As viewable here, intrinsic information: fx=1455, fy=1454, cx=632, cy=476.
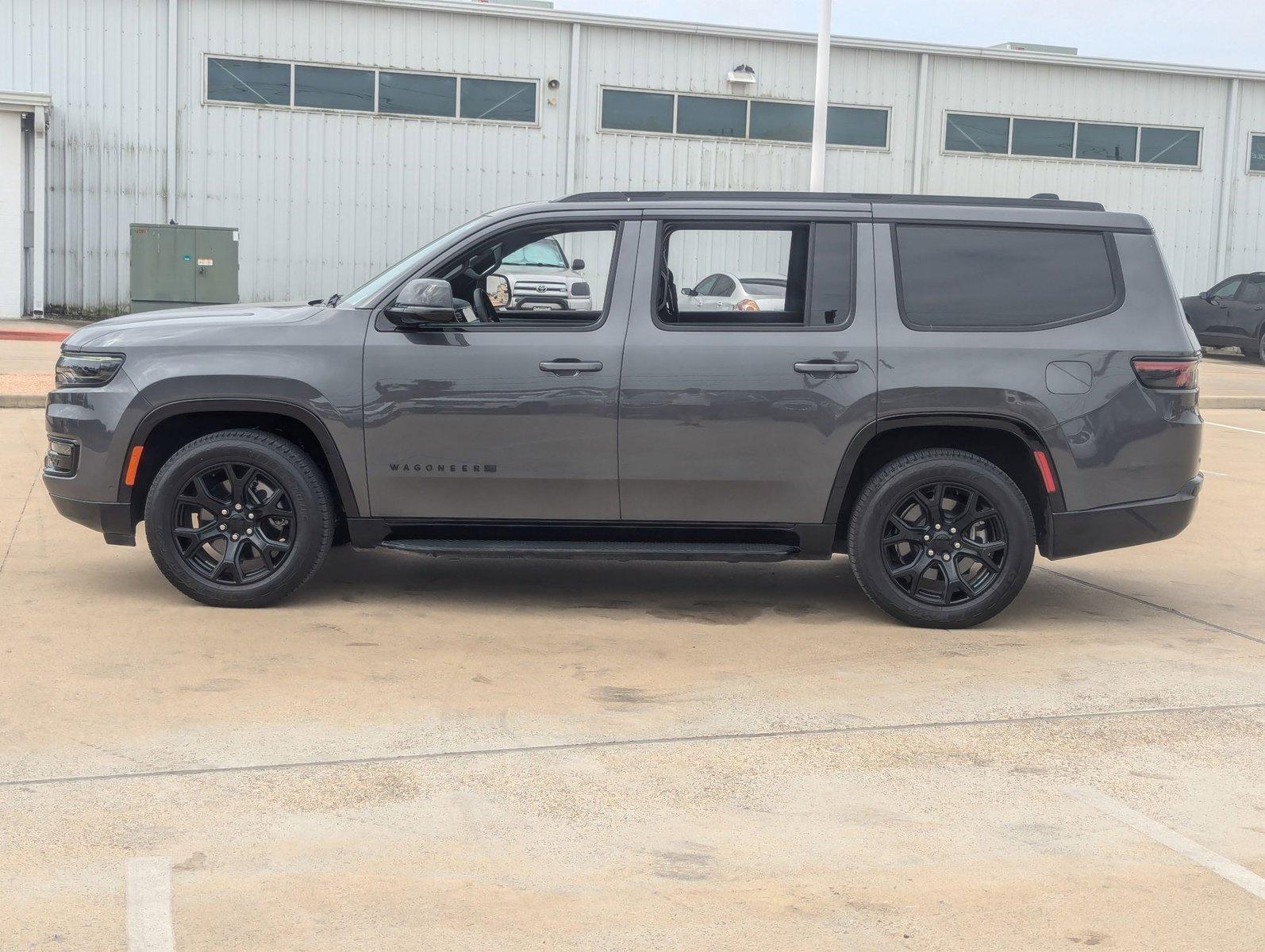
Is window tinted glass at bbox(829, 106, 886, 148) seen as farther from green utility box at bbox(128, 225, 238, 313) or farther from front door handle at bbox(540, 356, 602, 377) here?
front door handle at bbox(540, 356, 602, 377)

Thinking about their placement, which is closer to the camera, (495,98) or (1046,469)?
(1046,469)

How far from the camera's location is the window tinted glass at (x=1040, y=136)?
2958cm

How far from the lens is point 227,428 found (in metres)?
6.77

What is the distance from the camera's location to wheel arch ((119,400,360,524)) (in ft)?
21.6

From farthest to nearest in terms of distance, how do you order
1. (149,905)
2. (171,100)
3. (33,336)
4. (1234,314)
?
(1234,314)
(171,100)
(33,336)
(149,905)

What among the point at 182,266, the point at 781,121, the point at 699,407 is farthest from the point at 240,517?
the point at 781,121

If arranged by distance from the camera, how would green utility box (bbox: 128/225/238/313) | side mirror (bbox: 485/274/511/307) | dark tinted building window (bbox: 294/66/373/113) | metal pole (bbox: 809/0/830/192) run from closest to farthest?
side mirror (bbox: 485/274/511/307) < metal pole (bbox: 809/0/830/192) < green utility box (bbox: 128/225/238/313) < dark tinted building window (bbox: 294/66/373/113)

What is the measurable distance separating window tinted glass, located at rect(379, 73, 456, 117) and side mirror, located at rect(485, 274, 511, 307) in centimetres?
2062

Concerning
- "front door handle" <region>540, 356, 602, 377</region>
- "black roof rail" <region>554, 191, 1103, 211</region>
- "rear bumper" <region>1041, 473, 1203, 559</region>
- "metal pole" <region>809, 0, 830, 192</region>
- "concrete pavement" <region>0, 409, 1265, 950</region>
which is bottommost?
"concrete pavement" <region>0, 409, 1265, 950</region>

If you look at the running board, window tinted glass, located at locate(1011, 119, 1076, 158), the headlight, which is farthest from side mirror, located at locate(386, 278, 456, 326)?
window tinted glass, located at locate(1011, 119, 1076, 158)

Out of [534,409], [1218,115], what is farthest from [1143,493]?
[1218,115]

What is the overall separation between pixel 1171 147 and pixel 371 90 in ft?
54.2

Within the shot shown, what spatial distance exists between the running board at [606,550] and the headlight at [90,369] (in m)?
1.48

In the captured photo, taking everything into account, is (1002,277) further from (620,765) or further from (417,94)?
(417,94)
